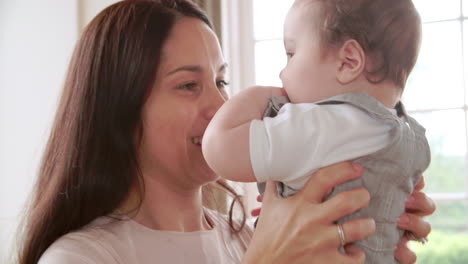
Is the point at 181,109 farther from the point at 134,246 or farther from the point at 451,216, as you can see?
the point at 451,216

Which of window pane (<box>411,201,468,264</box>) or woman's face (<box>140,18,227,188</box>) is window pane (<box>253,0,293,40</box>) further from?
woman's face (<box>140,18,227,188</box>)

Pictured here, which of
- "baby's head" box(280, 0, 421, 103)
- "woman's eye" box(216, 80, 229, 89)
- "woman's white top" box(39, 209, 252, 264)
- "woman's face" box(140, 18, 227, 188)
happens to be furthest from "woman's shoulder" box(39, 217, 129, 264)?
"baby's head" box(280, 0, 421, 103)

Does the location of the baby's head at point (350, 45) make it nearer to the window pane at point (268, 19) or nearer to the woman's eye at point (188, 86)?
the woman's eye at point (188, 86)

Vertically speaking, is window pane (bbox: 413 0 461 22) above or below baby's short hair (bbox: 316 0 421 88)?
below

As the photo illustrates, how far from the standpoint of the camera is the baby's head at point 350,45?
44.9 inches

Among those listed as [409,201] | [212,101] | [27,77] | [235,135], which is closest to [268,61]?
[27,77]

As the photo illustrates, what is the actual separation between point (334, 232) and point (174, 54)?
0.73 meters

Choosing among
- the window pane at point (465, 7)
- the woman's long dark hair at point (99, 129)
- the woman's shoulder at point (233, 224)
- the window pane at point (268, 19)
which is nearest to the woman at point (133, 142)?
the woman's long dark hair at point (99, 129)

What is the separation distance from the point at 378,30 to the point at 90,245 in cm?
89

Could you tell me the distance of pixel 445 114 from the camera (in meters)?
3.16

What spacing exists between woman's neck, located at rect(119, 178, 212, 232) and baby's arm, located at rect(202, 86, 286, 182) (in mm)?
501

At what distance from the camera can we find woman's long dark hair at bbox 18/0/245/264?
1.57m

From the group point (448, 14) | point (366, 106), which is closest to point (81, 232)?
point (366, 106)

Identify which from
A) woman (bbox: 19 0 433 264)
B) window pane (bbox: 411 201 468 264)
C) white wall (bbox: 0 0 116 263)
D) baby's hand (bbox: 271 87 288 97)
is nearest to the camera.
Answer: baby's hand (bbox: 271 87 288 97)
